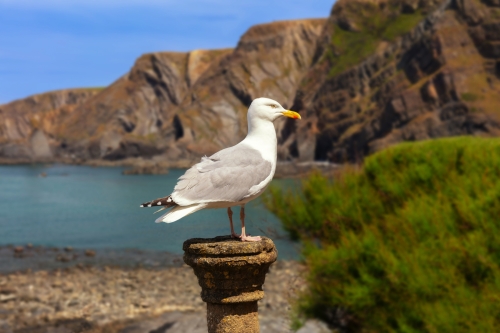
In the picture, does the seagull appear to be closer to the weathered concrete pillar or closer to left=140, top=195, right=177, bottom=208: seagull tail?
left=140, top=195, right=177, bottom=208: seagull tail

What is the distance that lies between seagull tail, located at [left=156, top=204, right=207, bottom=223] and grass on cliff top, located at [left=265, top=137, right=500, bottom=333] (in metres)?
5.29

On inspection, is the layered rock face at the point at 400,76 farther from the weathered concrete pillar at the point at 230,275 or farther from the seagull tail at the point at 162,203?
the seagull tail at the point at 162,203

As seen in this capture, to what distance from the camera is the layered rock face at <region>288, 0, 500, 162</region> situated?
7675 centimetres

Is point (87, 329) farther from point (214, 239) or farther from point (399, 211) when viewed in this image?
point (214, 239)

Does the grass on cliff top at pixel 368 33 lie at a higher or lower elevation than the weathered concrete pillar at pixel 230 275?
higher

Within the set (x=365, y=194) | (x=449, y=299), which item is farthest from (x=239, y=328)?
(x=365, y=194)

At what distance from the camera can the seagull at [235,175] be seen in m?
3.89

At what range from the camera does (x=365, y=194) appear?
497 inches

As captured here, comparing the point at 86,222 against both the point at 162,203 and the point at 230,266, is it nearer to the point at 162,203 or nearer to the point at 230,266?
the point at 230,266

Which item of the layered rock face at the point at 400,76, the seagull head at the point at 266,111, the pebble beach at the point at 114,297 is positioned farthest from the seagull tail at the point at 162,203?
the layered rock face at the point at 400,76

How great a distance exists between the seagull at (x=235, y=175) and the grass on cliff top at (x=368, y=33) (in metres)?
97.0

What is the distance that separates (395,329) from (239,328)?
638 cm

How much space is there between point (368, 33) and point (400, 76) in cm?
1998

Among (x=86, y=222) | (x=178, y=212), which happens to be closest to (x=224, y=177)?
(x=178, y=212)
